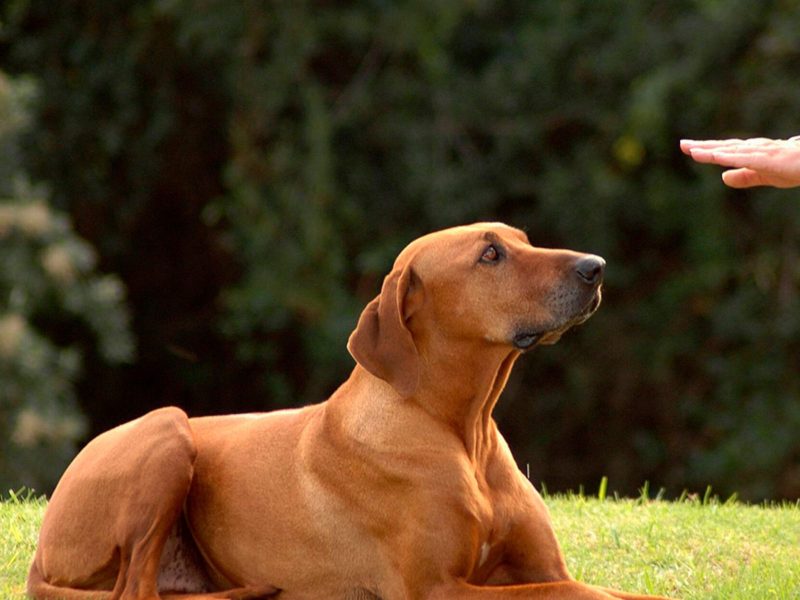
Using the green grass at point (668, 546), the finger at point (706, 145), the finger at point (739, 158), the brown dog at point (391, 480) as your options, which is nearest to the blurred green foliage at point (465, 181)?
the green grass at point (668, 546)

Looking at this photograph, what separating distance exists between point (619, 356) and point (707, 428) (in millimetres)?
1127

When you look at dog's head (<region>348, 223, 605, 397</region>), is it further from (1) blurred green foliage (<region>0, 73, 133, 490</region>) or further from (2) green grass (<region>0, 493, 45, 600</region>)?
(1) blurred green foliage (<region>0, 73, 133, 490</region>)

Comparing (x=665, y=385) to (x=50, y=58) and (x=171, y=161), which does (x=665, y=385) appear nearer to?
(x=171, y=161)

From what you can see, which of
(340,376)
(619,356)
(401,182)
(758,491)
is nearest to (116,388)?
(340,376)

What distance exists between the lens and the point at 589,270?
539cm

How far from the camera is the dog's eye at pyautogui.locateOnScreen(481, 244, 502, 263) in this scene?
5484mm

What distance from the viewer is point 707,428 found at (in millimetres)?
16219

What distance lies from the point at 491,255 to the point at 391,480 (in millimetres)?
814

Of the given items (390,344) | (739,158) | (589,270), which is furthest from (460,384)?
(739,158)

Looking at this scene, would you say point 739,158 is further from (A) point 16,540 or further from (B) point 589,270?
(A) point 16,540

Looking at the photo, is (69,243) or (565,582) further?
(69,243)

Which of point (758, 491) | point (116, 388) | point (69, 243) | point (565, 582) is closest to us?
point (565, 582)

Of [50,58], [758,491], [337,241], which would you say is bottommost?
[758,491]

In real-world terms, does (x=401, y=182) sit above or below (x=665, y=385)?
above
